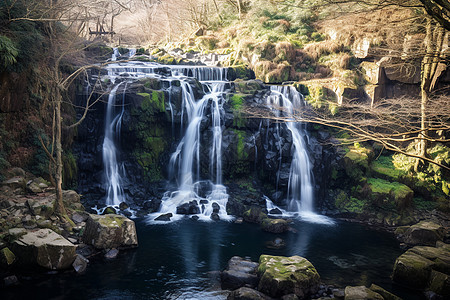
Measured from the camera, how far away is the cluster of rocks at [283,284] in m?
8.13

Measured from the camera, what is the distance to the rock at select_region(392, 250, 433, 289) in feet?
30.5

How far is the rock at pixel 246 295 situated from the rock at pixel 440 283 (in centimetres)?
479

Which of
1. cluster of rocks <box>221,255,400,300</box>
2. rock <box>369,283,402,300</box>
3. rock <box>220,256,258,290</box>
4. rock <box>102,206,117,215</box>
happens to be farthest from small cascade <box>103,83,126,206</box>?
rock <box>369,283,402,300</box>

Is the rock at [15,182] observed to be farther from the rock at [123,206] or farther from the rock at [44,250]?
the rock at [123,206]

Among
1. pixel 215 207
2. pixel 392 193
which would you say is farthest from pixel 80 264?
pixel 392 193

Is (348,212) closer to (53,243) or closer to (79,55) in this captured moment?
(53,243)

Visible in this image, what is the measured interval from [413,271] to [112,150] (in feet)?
47.5

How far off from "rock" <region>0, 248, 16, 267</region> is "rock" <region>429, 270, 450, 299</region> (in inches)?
457

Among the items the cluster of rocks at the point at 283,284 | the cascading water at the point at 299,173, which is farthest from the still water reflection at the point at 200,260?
the cascading water at the point at 299,173

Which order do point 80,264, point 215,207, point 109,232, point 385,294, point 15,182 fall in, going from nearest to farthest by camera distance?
point 385,294 → point 80,264 → point 109,232 → point 15,182 → point 215,207

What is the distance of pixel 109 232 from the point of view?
1066 cm

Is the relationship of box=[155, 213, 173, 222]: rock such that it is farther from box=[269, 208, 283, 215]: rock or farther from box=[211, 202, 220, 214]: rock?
box=[269, 208, 283, 215]: rock

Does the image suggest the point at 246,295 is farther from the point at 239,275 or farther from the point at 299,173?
the point at 299,173

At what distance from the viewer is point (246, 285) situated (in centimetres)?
901
